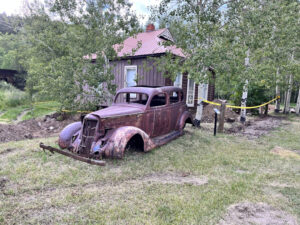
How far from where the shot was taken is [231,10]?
7465 mm

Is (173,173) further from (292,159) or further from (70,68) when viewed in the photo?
(70,68)

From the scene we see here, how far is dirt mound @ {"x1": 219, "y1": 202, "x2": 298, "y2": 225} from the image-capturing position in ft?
8.60

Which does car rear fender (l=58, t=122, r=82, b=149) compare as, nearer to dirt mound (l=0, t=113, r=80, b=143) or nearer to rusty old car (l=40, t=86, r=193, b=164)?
rusty old car (l=40, t=86, r=193, b=164)

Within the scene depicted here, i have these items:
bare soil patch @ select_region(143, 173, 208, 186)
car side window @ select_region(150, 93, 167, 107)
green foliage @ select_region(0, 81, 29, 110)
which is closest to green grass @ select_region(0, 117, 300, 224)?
bare soil patch @ select_region(143, 173, 208, 186)

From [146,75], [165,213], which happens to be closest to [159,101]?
[165,213]

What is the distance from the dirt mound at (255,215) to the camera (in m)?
2.62

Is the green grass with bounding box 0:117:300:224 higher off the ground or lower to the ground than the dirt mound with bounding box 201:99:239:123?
lower

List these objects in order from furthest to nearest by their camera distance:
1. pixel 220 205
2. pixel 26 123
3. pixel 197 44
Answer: pixel 26 123, pixel 197 44, pixel 220 205

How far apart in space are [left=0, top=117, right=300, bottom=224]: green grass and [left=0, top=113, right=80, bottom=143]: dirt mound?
1845 millimetres

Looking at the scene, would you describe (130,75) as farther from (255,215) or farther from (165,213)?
(255,215)

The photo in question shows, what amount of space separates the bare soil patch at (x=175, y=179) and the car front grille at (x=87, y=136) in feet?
4.87

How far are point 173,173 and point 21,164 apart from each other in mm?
3275

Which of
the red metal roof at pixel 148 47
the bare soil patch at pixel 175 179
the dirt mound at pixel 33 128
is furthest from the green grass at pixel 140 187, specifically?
the red metal roof at pixel 148 47

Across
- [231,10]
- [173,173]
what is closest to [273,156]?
[173,173]
